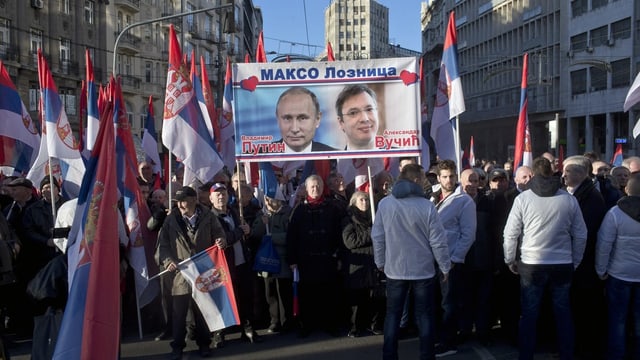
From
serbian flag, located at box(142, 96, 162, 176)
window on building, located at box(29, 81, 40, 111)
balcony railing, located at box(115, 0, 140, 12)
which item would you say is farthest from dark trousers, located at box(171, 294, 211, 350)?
balcony railing, located at box(115, 0, 140, 12)

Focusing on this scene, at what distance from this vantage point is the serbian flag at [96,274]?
4.33 m

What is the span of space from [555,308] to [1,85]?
7.72 metres

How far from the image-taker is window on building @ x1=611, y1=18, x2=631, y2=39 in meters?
45.5

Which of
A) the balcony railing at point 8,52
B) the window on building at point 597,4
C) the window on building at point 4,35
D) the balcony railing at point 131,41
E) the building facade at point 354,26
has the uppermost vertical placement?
the building facade at point 354,26

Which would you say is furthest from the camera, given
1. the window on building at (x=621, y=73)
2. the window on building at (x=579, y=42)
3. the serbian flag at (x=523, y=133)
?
the window on building at (x=579, y=42)

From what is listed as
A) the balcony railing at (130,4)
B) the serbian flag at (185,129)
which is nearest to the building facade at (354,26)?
the balcony railing at (130,4)

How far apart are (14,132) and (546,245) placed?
23.6 ft

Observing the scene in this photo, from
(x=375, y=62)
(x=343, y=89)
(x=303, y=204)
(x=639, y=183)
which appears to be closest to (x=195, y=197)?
(x=303, y=204)

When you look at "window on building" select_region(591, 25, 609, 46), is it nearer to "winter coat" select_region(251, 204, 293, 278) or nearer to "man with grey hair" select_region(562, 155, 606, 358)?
"man with grey hair" select_region(562, 155, 606, 358)

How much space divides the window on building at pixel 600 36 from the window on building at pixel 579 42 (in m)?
1.17

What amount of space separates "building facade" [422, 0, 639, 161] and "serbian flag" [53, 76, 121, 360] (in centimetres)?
3280

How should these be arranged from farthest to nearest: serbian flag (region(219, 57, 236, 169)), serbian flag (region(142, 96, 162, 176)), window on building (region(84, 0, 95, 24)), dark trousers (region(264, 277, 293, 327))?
window on building (region(84, 0, 95, 24))
serbian flag (region(142, 96, 162, 176))
serbian flag (region(219, 57, 236, 169))
dark trousers (region(264, 277, 293, 327))

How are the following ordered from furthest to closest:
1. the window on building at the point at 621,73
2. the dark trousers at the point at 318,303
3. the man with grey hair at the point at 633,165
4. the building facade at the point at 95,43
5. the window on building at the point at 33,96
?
the window on building at the point at 621,73 < the window on building at the point at 33,96 < the building facade at the point at 95,43 < the man with grey hair at the point at 633,165 < the dark trousers at the point at 318,303

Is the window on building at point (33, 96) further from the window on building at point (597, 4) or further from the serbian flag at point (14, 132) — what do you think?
the window on building at point (597, 4)
